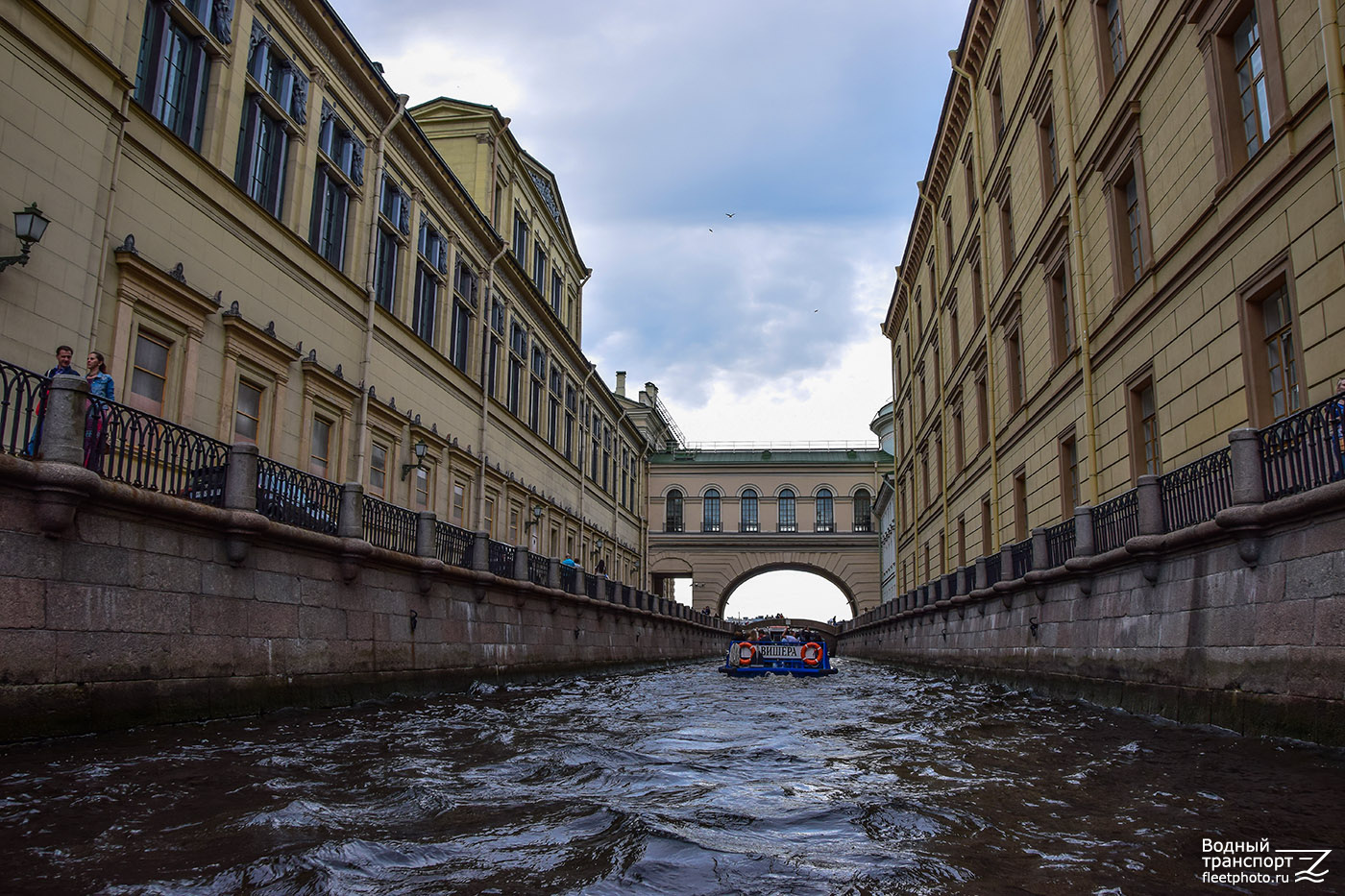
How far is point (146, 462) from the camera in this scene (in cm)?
938

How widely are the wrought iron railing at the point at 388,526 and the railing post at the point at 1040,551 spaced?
10199 mm

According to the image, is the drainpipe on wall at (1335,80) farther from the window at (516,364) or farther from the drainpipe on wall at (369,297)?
the window at (516,364)

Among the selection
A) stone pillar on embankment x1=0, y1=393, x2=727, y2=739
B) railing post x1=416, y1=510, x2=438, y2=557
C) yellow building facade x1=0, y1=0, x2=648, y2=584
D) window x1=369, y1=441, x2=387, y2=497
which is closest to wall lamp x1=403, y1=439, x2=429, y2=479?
yellow building facade x1=0, y1=0, x2=648, y2=584

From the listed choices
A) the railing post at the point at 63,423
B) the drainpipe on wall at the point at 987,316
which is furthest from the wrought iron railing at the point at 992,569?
the railing post at the point at 63,423

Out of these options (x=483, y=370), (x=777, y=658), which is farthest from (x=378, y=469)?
(x=777, y=658)

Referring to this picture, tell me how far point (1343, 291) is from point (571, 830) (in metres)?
9.08

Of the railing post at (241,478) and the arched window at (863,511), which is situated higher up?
the arched window at (863,511)

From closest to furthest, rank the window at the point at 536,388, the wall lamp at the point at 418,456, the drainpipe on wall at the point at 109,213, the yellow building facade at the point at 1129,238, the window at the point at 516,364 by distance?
the yellow building facade at the point at 1129,238, the drainpipe on wall at the point at 109,213, the wall lamp at the point at 418,456, the window at the point at 516,364, the window at the point at 536,388

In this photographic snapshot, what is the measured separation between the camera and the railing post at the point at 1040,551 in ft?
50.9

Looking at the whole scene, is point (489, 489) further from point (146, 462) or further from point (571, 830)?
point (571, 830)

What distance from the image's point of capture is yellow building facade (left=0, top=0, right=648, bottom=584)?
40.0 ft

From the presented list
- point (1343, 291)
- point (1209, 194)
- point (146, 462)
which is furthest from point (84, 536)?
point (1209, 194)

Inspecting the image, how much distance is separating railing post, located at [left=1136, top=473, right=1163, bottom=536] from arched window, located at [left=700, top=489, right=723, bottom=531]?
170ft

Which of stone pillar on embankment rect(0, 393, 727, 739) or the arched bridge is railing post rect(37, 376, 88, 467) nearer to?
stone pillar on embankment rect(0, 393, 727, 739)
